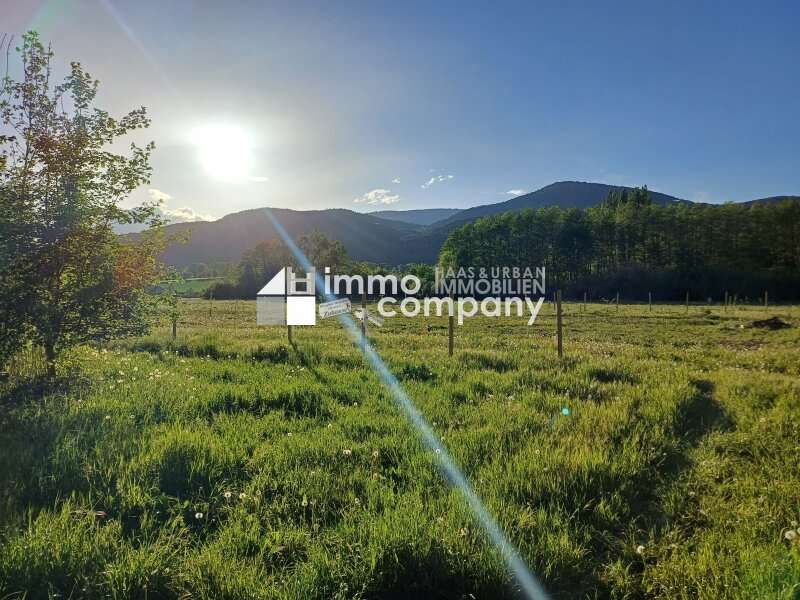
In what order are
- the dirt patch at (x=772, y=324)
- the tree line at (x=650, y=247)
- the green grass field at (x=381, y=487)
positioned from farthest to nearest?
the tree line at (x=650, y=247), the dirt patch at (x=772, y=324), the green grass field at (x=381, y=487)

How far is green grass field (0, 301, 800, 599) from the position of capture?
2.71 metres

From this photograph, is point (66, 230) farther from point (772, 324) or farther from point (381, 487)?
point (772, 324)

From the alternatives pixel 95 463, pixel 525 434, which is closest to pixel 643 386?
pixel 525 434

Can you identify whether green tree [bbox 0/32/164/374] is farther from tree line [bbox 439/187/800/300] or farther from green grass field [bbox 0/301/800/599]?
tree line [bbox 439/187/800/300]

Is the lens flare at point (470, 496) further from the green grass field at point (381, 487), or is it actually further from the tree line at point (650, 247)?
the tree line at point (650, 247)

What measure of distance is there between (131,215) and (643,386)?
935 cm

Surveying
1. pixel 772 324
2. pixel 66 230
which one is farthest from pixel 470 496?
pixel 772 324

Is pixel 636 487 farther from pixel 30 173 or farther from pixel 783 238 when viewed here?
pixel 783 238

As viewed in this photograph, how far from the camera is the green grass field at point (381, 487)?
2.71 m

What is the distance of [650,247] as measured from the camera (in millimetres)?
79500

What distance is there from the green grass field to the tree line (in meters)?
71.0

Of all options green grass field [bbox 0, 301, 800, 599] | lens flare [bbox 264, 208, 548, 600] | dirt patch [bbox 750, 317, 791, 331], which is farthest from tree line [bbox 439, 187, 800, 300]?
lens flare [bbox 264, 208, 548, 600]

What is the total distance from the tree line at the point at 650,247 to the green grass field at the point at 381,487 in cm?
7097

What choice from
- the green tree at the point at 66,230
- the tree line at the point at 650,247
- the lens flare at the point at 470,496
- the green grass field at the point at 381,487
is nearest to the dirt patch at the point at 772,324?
the green grass field at the point at 381,487
